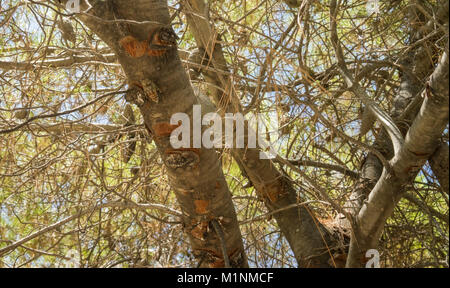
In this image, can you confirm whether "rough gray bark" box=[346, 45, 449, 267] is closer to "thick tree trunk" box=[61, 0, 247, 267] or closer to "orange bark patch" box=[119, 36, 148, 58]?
"thick tree trunk" box=[61, 0, 247, 267]

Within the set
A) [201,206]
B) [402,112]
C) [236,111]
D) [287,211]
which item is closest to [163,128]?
[236,111]

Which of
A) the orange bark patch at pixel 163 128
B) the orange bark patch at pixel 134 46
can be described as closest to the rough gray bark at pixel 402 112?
the orange bark patch at pixel 163 128

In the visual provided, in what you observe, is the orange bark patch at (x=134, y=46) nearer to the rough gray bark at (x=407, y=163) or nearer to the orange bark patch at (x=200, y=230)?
the orange bark patch at (x=200, y=230)

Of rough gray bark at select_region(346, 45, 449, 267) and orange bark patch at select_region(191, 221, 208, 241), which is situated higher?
orange bark patch at select_region(191, 221, 208, 241)

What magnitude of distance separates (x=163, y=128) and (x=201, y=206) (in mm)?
380

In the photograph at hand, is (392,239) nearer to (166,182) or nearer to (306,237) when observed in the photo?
(306,237)

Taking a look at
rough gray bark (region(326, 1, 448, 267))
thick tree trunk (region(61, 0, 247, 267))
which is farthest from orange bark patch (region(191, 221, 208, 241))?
rough gray bark (region(326, 1, 448, 267))

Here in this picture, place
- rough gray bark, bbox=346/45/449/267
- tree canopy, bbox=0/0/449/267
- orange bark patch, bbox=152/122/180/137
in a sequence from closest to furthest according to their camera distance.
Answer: rough gray bark, bbox=346/45/449/267, tree canopy, bbox=0/0/449/267, orange bark patch, bbox=152/122/180/137

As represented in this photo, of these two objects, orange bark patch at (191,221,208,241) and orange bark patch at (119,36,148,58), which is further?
orange bark patch at (191,221,208,241)

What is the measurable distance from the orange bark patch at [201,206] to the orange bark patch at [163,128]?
33 centimetres

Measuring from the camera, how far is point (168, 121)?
68.4 inches

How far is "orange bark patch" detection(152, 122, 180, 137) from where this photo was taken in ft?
5.74

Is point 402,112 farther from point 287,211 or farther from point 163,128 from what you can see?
point 163,128

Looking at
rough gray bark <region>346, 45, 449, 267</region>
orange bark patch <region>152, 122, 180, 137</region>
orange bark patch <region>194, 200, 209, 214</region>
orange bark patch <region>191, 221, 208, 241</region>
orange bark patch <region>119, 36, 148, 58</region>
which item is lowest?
rough gray bark <region>346, 45, 449, 267</region>
